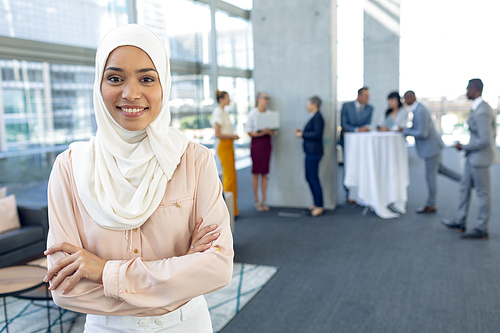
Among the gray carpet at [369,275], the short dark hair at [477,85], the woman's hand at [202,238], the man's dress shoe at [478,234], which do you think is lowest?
the gray carpet at [369,275]

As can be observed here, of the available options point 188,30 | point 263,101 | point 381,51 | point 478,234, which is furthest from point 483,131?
point 381,51

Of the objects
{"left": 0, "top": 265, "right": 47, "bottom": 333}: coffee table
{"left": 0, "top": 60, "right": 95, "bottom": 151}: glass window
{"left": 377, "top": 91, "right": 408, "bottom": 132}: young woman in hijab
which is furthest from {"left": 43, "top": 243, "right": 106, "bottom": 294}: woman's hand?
{"left": 377, "top": 91, "right": 408, "bottom": 132}: young woman in hijab

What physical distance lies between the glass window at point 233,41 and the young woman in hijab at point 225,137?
393cm

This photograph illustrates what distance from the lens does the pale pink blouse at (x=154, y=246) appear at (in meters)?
1.04

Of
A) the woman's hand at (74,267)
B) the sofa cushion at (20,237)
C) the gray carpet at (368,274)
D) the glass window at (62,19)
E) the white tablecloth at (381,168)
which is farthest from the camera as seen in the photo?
the white tablecloth at (381,168)

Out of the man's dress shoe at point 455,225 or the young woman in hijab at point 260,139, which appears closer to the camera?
the man's dress shoe at point 455,225

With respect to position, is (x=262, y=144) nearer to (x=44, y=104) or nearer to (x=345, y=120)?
(x=345, y=120)

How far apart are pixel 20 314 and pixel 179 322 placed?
2.62m

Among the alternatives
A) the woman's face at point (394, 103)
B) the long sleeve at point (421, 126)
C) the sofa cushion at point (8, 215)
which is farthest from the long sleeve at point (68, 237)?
the woman's face at point (394, 103)

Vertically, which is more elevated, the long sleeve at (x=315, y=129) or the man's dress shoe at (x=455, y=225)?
the long sleeve at (x=315, y=129)

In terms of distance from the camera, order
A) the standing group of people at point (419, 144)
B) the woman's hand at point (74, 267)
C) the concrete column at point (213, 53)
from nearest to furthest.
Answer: the woman's hand at point (74, 267)
the standing group of people at point (419, 144)
the concrete column at point (213, 53)

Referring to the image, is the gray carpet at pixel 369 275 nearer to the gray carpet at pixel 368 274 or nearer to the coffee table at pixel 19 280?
the gray carpet at pixel 368 274

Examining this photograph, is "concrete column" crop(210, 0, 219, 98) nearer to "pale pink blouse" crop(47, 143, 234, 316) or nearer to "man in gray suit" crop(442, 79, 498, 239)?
"man in gray suit" crop(442, 79, 498, 239)

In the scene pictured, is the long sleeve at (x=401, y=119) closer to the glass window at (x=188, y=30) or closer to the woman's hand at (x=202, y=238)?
the glass window at (x=188, y=30)
